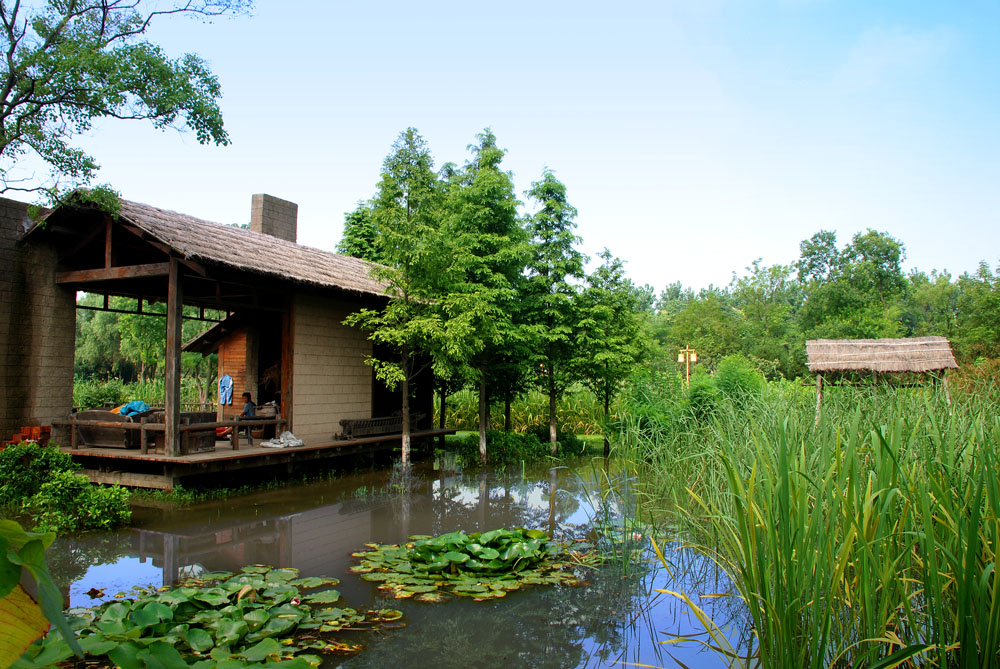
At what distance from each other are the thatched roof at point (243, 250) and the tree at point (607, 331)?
4.66 meters

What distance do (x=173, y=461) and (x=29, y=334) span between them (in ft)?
10.9

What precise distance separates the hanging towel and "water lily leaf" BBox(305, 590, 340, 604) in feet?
31.8

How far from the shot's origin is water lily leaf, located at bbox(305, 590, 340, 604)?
16.9 feet

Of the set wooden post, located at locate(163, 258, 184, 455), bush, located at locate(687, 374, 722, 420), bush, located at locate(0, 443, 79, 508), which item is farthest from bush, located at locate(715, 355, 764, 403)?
bush, located at locate(0, 443, 79, 508)

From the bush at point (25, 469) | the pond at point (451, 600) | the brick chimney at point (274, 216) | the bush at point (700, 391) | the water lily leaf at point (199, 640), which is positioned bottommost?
the pond at point (451, 600)

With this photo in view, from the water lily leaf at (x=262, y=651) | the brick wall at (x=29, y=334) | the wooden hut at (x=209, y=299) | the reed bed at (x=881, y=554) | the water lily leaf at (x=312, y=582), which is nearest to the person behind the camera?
the reed bed at (x=881, y=554)

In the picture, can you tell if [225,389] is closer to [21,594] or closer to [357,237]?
[357,237]

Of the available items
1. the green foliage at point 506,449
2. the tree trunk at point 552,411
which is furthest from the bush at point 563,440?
the green foliage at point 506,449

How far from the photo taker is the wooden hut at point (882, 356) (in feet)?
40.8

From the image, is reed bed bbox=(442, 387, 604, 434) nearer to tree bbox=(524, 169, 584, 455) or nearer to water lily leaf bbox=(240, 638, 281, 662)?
tree bbox=(524, 169, 584, 455)

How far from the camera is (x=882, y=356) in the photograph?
1297 centimetres

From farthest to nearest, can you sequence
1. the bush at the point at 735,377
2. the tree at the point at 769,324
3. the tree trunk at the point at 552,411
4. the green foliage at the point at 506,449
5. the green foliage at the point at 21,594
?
1. the tree at the point at 769,324
2. the tree trunk at the point at 552,411
3. the green foliage at the point at 506,449
4. the bush at the point at 735,377
5. the green foliage at the point at 21,594

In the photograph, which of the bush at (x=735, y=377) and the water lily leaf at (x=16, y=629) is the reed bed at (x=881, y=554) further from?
the bush at (x=735, y=377)

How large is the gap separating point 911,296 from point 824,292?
65.2ft
